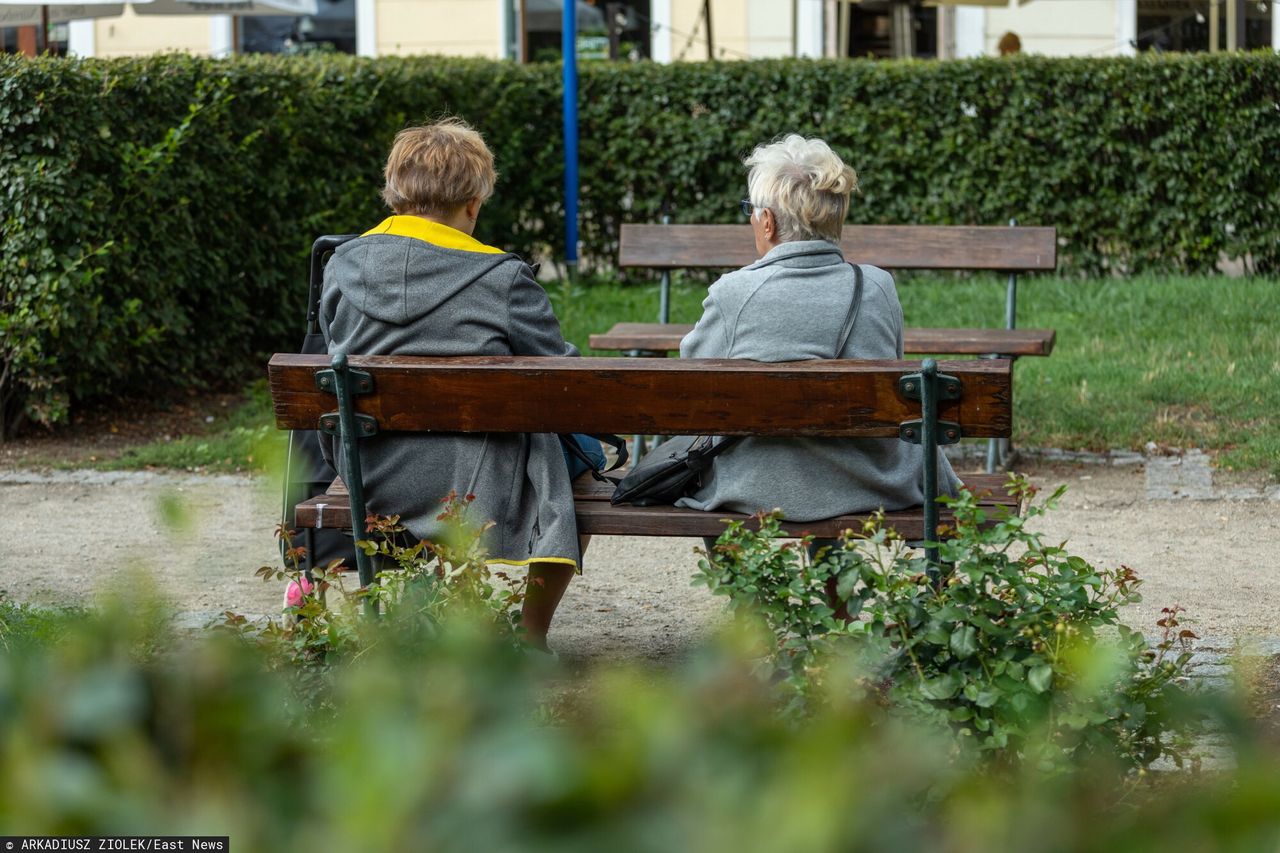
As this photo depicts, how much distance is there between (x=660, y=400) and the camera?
3514 mm

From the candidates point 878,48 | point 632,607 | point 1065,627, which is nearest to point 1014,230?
point 632,607

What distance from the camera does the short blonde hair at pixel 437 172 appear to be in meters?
3.81

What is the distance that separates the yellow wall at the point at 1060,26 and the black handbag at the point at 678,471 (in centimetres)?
1276

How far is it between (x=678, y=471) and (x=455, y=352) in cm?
60

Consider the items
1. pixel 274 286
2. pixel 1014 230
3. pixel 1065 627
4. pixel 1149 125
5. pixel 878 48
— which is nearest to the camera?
pixel 1065 627

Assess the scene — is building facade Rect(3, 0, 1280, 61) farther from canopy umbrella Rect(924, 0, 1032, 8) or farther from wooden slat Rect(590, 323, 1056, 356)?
wooden slat Rect(590, 323, 1056, 356)

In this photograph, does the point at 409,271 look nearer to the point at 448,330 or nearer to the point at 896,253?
the point at 448,330

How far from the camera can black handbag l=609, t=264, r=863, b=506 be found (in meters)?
3.76

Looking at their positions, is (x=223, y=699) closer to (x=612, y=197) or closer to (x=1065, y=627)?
(x=1065, y=627)

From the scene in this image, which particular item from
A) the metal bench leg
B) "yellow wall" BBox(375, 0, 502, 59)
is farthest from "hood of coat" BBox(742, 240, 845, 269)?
"yellow wall" BBox(375, 0, 502, 59)

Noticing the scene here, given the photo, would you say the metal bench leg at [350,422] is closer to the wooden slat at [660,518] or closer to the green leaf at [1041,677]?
the wooden slat at [660,518]

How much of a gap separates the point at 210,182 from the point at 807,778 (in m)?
7.42

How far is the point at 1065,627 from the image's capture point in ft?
9.07

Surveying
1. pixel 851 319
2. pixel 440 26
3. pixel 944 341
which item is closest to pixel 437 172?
pixel 851 319
